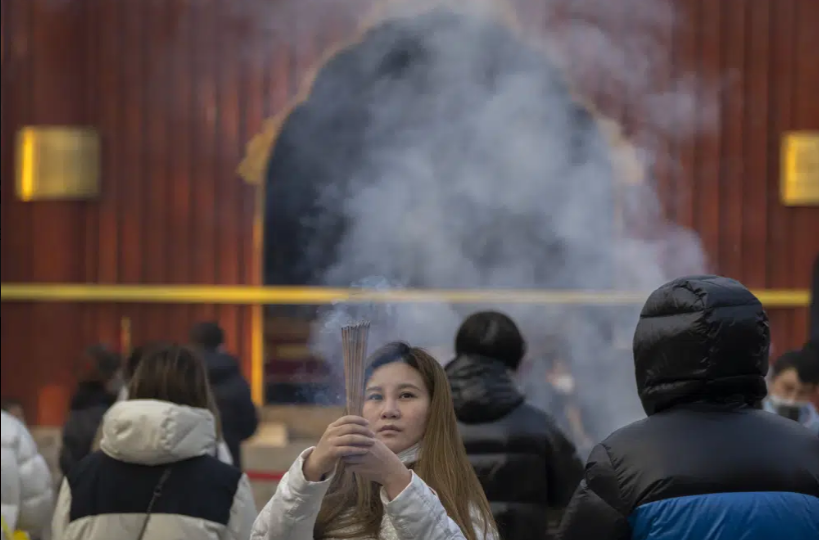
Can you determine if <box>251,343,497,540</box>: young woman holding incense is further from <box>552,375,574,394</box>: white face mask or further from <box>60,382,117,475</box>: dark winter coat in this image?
<box>552,375,574,394</box>: white face mask

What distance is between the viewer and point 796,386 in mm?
4113

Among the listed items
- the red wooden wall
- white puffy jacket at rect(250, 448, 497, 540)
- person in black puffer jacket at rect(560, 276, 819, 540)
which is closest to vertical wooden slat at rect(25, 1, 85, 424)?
the red wooden wall

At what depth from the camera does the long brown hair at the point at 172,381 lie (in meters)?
3.03

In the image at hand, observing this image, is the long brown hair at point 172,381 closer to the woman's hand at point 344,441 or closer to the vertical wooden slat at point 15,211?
the woman's hand at point 344,441

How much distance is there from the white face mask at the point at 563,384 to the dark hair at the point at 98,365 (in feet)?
11.7

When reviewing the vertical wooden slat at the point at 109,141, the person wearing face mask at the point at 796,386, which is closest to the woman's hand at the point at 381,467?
the person wearing face mask at the point at 796,386

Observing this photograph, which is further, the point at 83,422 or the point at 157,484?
the point at 83,422

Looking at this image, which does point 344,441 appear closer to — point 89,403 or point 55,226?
point 89,403

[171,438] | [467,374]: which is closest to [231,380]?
[467,374]

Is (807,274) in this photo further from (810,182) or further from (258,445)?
(258,445)

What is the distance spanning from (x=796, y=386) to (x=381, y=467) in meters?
2.56

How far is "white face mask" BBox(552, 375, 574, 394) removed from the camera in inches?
313

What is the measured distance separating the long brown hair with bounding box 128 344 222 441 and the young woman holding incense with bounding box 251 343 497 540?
89 centimetres

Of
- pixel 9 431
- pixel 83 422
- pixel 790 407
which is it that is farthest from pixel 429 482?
pixel 83 422
